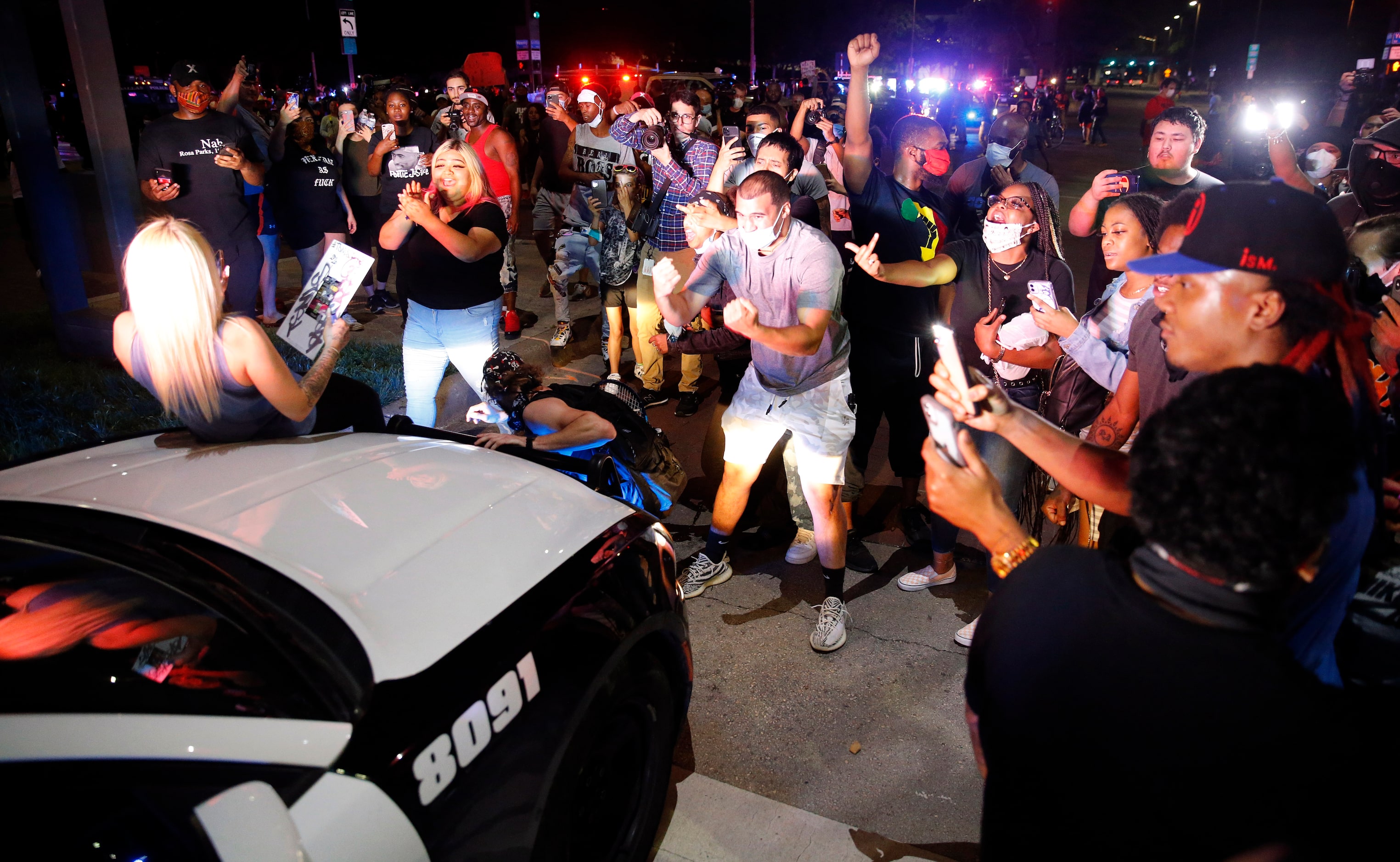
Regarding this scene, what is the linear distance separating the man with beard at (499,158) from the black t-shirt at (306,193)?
4.30 feet

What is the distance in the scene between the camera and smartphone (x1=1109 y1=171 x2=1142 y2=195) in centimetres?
474

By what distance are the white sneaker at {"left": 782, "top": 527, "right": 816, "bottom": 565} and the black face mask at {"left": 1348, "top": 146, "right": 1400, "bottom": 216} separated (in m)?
3.67

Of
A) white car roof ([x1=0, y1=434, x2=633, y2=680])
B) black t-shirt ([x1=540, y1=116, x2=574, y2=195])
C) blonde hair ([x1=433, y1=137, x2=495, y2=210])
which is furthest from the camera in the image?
black t-shirt ([x1=540, y1=116, x2=574, y2=195])

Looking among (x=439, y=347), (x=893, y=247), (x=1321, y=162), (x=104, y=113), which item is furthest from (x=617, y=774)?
(x=1321, y=162)

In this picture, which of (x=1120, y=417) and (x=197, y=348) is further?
(x=1120, y=417)

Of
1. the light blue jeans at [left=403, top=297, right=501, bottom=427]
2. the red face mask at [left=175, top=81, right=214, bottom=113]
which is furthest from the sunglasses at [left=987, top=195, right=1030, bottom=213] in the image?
the red face mask at [left=175, top=81, right=214, bottom=113]

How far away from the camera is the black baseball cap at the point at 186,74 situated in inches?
245

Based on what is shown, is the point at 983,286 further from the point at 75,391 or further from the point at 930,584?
the point at 75,391

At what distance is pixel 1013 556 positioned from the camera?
179cm

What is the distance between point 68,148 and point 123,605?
1107 inches

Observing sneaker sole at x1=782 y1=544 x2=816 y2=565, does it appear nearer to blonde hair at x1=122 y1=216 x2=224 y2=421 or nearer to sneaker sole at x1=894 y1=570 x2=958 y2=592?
sneaker sole at x1=894 y1=570 x2=958 y2=592

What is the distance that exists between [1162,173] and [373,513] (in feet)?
16.2

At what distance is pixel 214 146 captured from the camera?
6332 millimetres

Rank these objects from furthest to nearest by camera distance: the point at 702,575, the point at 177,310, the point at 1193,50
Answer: the point at 1193,50 → the point at 702,575 → the point at 177,310
